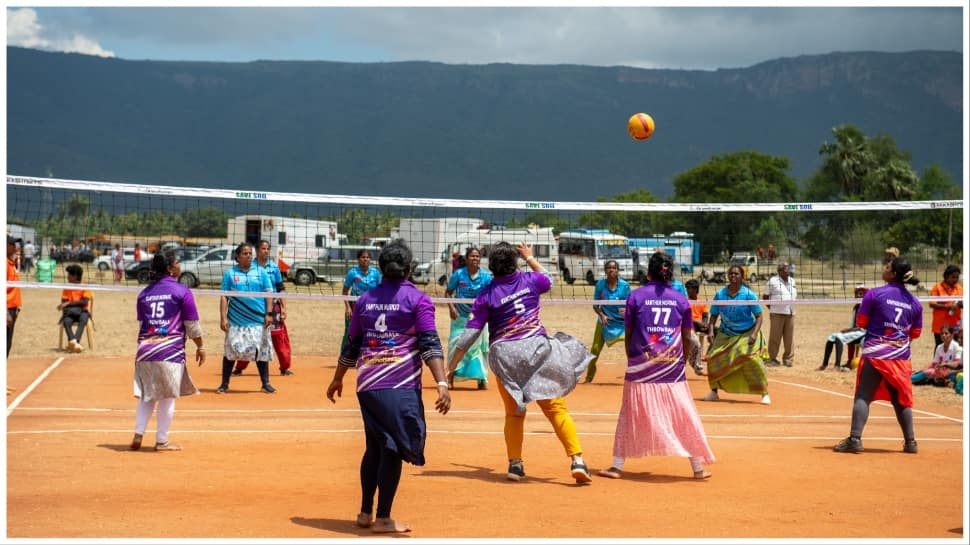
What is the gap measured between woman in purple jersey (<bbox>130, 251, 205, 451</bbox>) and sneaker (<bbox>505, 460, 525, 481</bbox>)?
310 cm

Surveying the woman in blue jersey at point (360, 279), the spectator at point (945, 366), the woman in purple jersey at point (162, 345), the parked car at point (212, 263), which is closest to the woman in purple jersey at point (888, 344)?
the spectator at point (945, 366)

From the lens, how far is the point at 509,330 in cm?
923

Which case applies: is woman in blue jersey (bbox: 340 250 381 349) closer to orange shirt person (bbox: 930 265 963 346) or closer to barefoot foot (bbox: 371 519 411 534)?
orange shirt person (bbox: 930 265 963 346)

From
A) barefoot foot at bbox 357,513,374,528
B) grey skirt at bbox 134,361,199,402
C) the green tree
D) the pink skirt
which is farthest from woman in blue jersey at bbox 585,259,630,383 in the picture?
the green tree

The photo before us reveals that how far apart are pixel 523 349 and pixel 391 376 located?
1832mm

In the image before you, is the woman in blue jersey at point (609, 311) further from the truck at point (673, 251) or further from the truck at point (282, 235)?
the truck at point (282, 235)

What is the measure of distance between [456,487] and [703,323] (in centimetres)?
1139

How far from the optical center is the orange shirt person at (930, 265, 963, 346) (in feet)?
53.2

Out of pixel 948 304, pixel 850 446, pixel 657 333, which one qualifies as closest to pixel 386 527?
pixel 657 333

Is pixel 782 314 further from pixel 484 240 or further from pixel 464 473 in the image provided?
pixel 484 240

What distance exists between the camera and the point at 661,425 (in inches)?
376

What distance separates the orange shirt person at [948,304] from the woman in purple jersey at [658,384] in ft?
25.7

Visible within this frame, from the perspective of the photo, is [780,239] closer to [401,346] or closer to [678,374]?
[678,374]

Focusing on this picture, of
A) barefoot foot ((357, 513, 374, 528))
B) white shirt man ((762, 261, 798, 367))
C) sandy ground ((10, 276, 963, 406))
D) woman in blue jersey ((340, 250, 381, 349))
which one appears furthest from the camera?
sandy ground ((10, 276, 963, 406))
